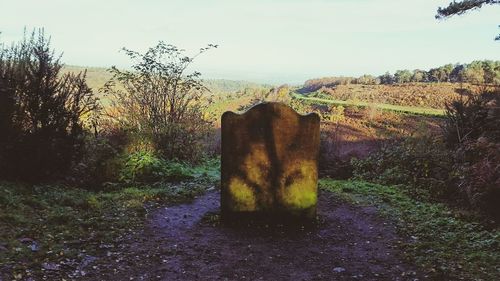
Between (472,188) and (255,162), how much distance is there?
3953 millimetres

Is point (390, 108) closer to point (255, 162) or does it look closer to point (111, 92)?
point (111, 92)

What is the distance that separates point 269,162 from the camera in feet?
23.3

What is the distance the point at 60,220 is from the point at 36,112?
256 centimetres

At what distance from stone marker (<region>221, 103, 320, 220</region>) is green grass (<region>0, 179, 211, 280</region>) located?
5.38 feet

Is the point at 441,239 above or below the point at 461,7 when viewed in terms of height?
below

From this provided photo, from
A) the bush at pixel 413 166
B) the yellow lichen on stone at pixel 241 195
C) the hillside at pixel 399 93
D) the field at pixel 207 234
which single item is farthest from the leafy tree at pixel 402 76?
the yellow lichen on stone at pixel 241 195

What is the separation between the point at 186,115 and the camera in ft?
42.9

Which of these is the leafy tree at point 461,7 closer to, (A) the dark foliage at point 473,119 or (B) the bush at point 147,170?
(A) the dark foliage at point 473,119

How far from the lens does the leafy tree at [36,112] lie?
7566 mm

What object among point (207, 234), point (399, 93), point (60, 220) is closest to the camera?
point (60, 220)

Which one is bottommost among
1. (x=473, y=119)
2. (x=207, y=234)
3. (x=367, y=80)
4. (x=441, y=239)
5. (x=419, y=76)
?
(x=207, y=234)

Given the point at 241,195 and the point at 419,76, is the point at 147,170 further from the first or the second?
the point at 419,76

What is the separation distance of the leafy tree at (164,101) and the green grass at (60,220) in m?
3.61

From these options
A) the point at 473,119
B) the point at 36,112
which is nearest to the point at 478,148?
the point at 473,119
